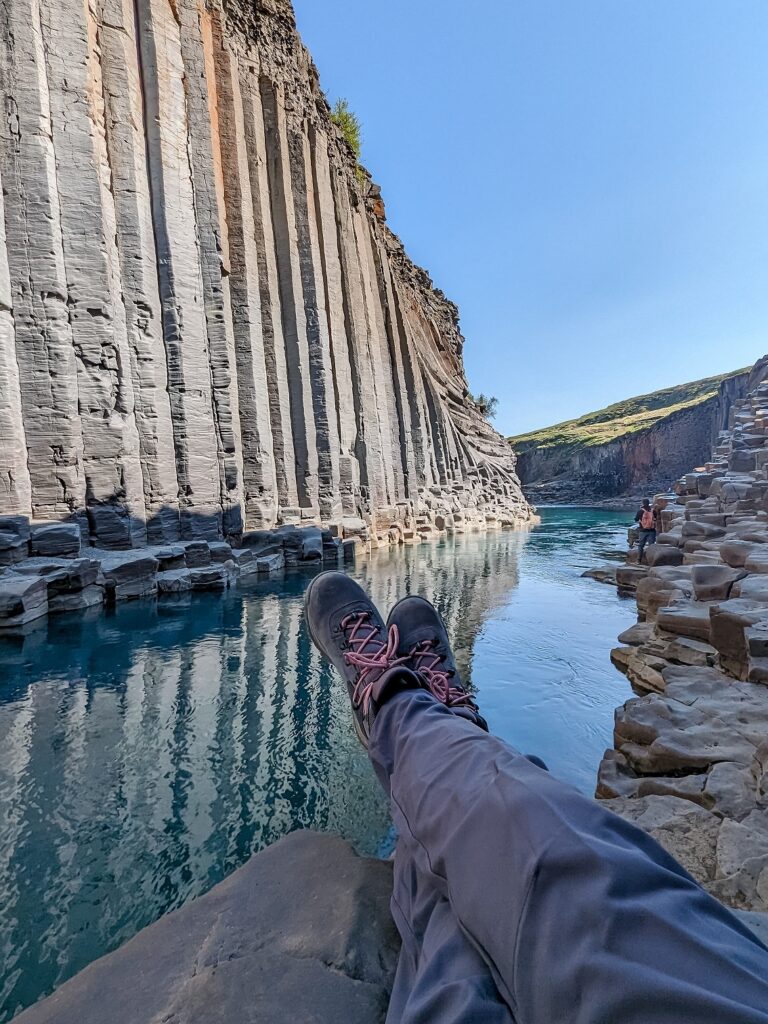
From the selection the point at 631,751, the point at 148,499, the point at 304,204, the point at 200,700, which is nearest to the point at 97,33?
the point at 304,204

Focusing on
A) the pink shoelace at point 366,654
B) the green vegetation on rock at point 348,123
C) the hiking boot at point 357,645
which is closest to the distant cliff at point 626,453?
the green vegetation on rock at point 348,123

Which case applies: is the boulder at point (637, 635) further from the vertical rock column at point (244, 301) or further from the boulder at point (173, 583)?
the vertical rock column at point (244, 301)

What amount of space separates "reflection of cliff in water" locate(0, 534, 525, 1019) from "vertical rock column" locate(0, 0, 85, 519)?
3.77 meters

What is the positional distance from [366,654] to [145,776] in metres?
1.35

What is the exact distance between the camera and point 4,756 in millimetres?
2871

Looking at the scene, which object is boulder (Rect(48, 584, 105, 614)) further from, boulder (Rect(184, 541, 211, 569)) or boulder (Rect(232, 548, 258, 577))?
boulder (Rect(232, 548, 258, 577))

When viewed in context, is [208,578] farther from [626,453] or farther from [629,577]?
[626,453]

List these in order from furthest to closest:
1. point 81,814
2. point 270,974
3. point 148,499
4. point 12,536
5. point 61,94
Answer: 1. point 148,499
2. point 61,94
3. point 12,536
4. point 81,814
5. point 270,974

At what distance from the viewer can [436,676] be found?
2.06m

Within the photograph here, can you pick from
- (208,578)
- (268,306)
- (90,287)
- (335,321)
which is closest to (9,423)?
(90,287)

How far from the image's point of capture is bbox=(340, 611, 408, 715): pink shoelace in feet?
6.51

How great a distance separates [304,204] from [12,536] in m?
12.7

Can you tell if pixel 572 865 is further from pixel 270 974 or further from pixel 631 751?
pixel 631 751

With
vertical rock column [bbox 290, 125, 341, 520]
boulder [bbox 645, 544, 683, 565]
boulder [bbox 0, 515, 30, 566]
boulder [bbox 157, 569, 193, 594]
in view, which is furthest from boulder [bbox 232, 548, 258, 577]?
boulder [bbox 645, 544, 683, 565]
